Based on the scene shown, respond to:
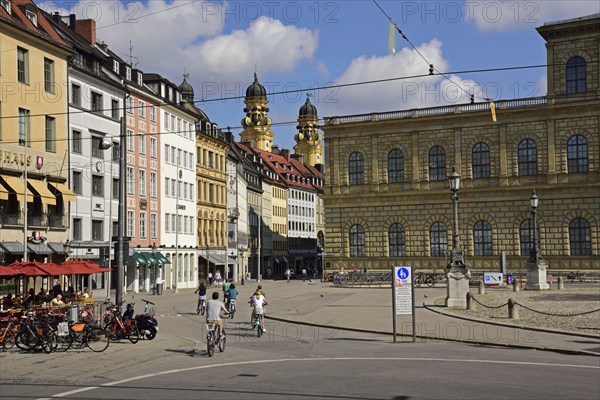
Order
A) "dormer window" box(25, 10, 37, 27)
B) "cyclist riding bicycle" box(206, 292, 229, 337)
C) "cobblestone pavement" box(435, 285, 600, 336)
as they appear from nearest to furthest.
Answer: "cyclist riding bicycle" box(206, 292, 229, 337) → "cobblestone pavement" box(435, 285, 600, 336) → "dormer window" box(25, 10, 37, 27)

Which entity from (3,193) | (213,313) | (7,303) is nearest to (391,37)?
(213,313)

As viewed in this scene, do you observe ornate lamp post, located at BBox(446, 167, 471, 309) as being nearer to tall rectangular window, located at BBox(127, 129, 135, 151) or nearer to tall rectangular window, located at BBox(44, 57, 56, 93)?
tall rectangular window, located at BBox(44, 57, 56, 93)

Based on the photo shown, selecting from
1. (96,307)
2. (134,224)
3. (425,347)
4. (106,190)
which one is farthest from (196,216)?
(425,347)

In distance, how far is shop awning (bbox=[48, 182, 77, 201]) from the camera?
46.8 m

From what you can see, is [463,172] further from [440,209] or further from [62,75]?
[62,75]

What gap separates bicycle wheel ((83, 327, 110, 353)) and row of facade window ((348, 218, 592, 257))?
195ft

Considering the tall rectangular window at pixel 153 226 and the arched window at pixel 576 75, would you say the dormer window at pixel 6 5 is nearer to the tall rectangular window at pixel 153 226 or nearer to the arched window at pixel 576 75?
the tall rectangular window at pixel 153 226

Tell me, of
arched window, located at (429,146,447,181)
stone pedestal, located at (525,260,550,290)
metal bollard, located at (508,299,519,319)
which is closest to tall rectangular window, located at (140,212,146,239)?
→ stone pedestal, located at (525,260,550,290)

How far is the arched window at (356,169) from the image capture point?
86.9m

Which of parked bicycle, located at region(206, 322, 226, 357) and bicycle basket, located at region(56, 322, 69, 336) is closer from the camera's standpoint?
parked bicycle, located at region(206, 322, 226, 357)

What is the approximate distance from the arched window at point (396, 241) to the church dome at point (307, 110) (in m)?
104

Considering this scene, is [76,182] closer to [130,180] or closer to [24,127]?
[24,127]

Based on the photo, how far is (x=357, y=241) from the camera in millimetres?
87062

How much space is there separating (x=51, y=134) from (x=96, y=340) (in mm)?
25904
